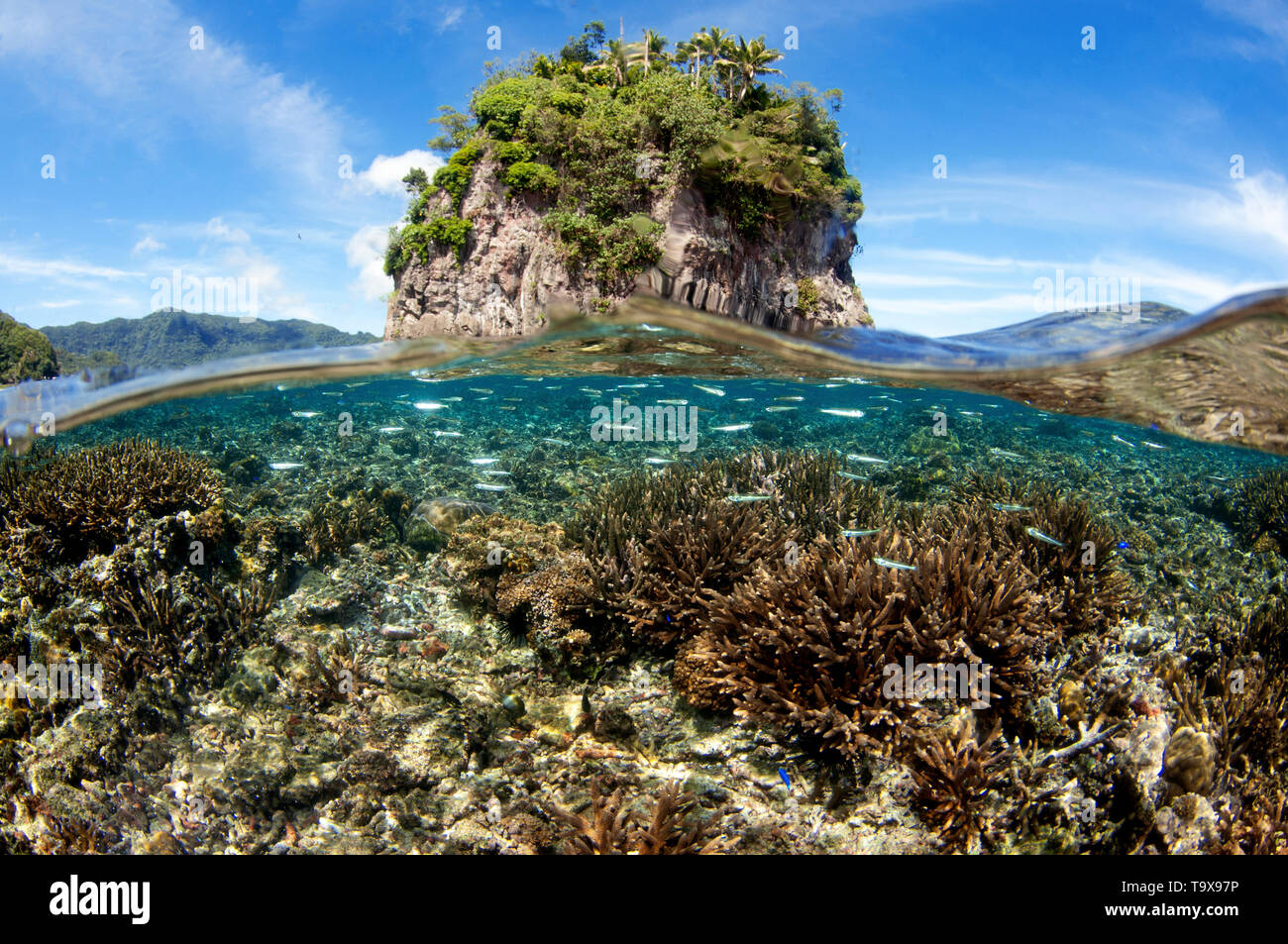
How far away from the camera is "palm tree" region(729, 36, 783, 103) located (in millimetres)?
15078

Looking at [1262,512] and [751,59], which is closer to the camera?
[1262,512]

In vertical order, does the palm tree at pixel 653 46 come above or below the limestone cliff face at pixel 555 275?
above

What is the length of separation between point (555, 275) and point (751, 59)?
8713mm

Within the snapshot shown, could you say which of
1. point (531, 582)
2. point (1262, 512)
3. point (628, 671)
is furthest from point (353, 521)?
point (1262, 512)

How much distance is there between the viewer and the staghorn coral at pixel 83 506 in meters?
7.75

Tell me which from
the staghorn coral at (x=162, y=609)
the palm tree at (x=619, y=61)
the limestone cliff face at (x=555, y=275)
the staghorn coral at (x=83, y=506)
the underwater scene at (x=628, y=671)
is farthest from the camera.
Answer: the palm tree at (x=619, y=61)

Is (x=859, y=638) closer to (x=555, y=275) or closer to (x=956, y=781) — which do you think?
(x=956, y=781)

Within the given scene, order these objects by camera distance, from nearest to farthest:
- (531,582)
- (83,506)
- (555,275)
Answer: (531,582) < (83,506) < (555,275)

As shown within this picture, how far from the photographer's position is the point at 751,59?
50.0ft

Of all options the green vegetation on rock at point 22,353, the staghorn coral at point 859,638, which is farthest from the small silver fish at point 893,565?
the green vegetation on rock at point 22,353

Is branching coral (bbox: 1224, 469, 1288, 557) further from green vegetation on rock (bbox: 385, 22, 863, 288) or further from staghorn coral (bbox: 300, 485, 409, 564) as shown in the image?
staghorn coral (bbox: 300, 485, 409, 564)

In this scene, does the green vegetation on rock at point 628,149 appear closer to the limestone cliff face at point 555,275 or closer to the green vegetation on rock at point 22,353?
the limestone cliff face at point 555,275

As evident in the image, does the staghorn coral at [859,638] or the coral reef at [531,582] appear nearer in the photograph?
the staghorn coral at [859,638]

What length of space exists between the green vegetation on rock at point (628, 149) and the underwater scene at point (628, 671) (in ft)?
20.9
